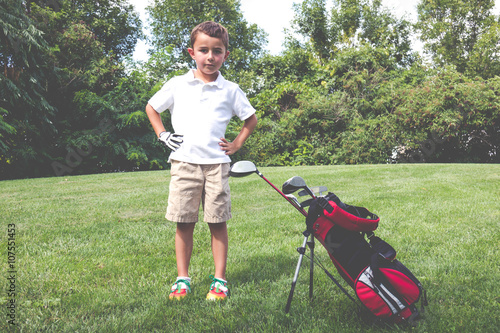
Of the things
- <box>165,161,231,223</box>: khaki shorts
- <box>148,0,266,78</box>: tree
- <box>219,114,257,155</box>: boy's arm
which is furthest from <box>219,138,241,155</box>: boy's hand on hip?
<box>148,0,266,78</box>: tree

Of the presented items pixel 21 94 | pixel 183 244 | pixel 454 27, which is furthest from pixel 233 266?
pixel 454 27

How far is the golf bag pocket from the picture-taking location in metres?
1.94

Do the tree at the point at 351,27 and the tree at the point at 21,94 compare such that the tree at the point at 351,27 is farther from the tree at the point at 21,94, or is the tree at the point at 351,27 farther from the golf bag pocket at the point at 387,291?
the golf bag pocket at the point at 387,291

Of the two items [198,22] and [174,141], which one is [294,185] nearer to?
[174,141]

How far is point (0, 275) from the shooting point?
271cm

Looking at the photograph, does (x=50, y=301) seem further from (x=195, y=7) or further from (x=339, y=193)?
(x=195, y=7)

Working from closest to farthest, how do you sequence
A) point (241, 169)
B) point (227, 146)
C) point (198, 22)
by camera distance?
1. point (241, 169)
2. point (227, 146)
3. point (198, 22)

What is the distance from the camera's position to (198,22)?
24547 mm

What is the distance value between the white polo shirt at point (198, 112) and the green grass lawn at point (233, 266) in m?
0.96

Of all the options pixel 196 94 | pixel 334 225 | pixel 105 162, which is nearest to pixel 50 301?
pixel 196 94

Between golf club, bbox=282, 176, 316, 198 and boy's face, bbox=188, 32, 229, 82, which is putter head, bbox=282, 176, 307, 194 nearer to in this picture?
golf club, bbox=282, 176, 316, 198

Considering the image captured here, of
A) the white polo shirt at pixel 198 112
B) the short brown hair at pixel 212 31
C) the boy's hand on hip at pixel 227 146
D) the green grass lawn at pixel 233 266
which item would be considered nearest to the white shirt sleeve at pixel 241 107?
the white polo shirt at pixel 198 112

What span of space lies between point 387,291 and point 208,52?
1.79 m

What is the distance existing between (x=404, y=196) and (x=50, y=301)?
5425 mm
